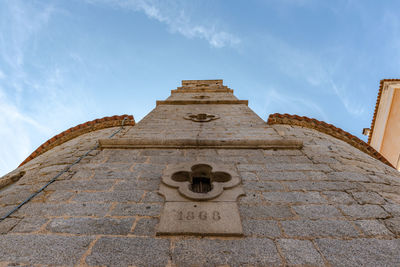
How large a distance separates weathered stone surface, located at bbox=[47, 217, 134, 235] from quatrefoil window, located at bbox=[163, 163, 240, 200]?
65 centimetres

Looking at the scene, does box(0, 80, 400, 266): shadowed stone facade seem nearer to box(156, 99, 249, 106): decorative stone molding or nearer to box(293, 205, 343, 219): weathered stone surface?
box(293, 205, 343, 219): weathered stone surface

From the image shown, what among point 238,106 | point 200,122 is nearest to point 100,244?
point 200,122

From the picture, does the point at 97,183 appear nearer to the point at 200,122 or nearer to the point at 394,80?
the point at 200,122

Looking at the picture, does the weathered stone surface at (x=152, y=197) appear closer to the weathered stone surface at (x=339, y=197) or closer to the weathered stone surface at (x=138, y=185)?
the weathered stone surface at (x=138, y=185)

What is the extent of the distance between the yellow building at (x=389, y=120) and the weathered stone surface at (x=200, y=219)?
38.8 feet

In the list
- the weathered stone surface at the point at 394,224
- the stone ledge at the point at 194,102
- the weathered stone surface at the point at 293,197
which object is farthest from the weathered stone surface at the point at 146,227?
the stone ledge at the point at 194,102

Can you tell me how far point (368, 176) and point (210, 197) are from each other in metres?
2.20

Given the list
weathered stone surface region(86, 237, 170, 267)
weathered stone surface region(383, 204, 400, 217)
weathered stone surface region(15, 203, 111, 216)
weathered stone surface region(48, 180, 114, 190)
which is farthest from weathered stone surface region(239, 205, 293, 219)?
weathered stone surface region(48, 180, 114, 190)

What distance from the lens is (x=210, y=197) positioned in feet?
6.59

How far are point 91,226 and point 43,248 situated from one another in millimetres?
335

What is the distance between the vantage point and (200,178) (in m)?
2.69

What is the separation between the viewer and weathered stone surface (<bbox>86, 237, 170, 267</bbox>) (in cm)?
143

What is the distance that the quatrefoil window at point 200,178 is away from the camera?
2266 millimetres

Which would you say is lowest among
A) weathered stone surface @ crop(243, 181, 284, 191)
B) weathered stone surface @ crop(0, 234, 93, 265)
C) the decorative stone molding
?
weathered stone surface @ crop(0, 234, 93, 265)
